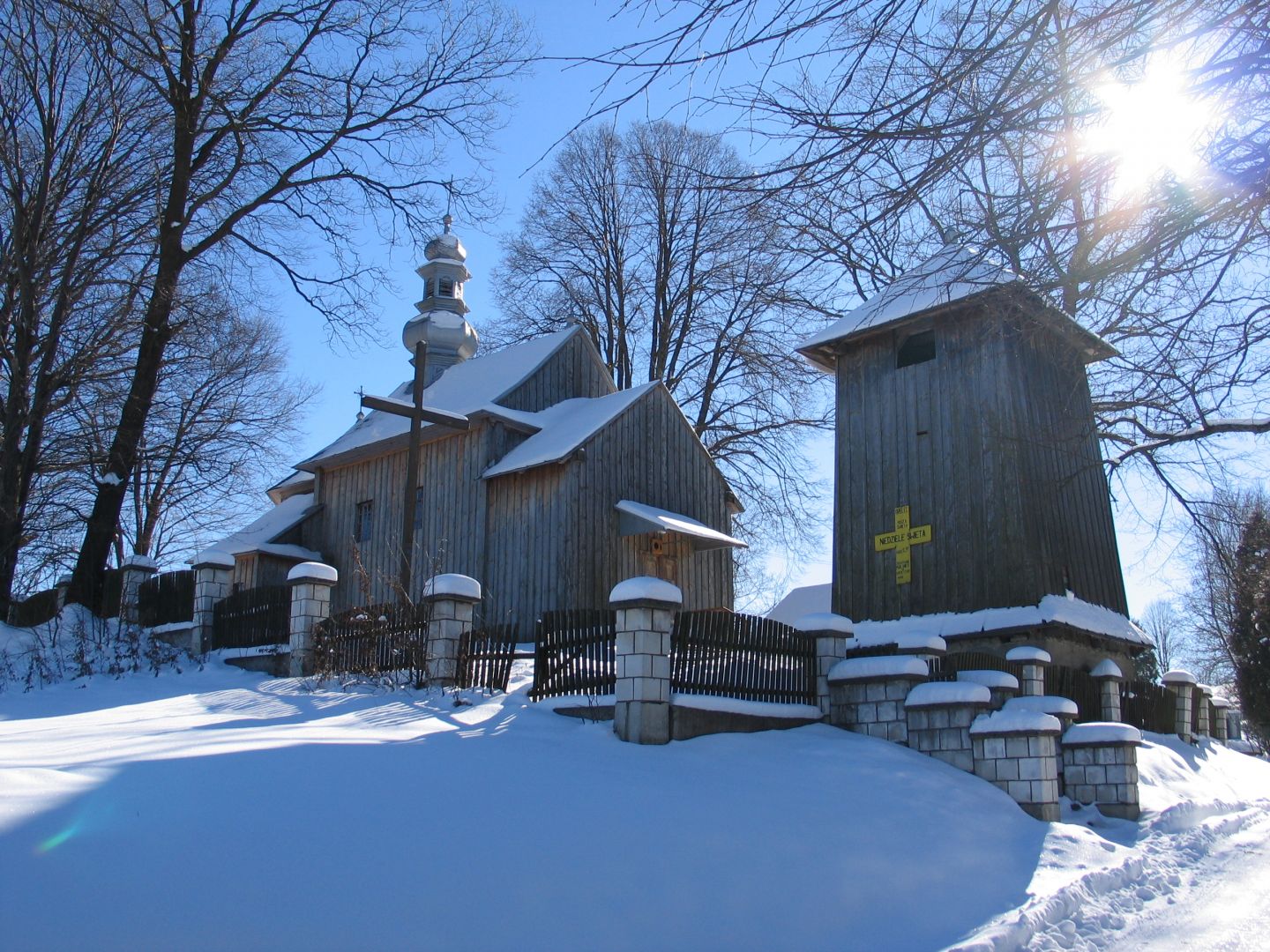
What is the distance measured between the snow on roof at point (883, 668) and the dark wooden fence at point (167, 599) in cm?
1113

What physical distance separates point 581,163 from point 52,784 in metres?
25.7

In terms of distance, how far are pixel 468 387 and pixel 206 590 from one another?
27.5 ft

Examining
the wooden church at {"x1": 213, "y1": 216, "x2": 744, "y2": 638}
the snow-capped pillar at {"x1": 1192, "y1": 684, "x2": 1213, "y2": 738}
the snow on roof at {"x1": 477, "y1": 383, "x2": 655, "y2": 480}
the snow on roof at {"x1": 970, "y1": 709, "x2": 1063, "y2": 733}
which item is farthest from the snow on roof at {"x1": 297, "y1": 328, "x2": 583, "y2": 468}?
the snow-capped pillar at {"x1": 1192, "y1": 684, "x2": 1213, "y2": 738}

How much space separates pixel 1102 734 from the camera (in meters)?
11.0

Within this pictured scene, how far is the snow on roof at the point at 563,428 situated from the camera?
19109 millimetres

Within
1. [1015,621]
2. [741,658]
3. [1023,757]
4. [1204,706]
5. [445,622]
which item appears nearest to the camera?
[1023,757]

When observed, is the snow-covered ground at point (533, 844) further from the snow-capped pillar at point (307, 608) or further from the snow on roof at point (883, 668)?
the snow-capped pillar at point (307, 608)

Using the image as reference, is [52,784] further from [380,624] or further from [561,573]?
[561,573]

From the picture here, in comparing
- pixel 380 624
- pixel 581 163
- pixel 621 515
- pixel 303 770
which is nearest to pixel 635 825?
pixel 303 770

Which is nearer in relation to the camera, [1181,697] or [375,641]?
[375,641]

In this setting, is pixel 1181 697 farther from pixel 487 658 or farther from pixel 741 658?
pixel 487 658

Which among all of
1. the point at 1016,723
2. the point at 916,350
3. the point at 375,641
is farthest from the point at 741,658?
the point at 916,350

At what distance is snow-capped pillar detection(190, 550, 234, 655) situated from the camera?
16.1 meters

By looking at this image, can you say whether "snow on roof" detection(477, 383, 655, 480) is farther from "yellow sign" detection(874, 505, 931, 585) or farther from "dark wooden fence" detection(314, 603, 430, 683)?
"dark wooden fence" detection(314, 603, 430, 683)
